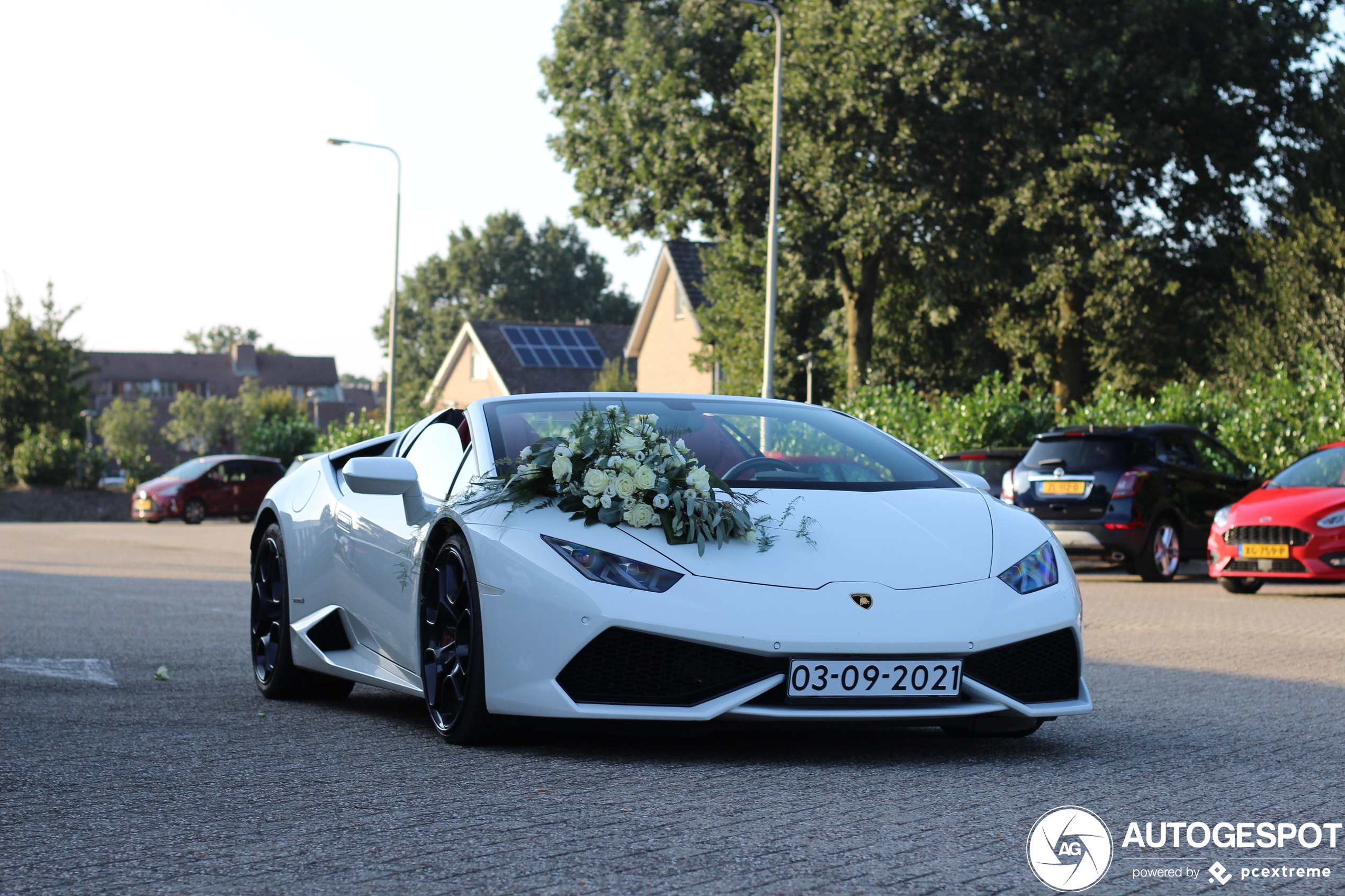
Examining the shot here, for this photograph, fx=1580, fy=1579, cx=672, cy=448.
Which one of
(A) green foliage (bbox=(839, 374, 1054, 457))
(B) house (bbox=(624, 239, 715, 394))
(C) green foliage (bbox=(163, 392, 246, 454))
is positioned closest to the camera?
(A) green foliage (bbox=(839, 374, 1054, 457))

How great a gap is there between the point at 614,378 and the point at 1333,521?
148 feet

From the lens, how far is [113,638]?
32.9 ft

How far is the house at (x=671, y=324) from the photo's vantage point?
184 ft

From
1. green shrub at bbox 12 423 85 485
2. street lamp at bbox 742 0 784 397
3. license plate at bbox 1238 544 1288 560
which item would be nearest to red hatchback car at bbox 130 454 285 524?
green shrub at bbox 12 423 85 485

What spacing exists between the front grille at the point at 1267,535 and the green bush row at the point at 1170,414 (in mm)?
Result: 4112

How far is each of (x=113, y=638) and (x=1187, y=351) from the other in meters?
28.3

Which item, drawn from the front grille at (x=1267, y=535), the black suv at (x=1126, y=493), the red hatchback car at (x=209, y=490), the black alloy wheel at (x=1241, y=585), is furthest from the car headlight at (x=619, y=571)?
the red hatchback car at (x=209, y=490)

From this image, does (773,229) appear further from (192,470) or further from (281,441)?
(281,441)

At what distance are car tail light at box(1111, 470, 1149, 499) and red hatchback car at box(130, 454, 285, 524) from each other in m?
25.2

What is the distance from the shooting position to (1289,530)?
590 inches

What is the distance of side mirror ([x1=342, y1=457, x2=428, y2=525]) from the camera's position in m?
5.83

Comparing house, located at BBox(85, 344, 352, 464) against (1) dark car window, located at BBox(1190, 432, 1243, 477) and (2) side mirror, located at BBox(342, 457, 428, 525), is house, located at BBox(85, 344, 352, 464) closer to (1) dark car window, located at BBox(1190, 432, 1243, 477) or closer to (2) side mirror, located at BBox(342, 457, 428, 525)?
(1) dark car window, located at BBox(1190, 432, 1243, 477)

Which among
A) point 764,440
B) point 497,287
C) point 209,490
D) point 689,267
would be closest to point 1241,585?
point 764,440
